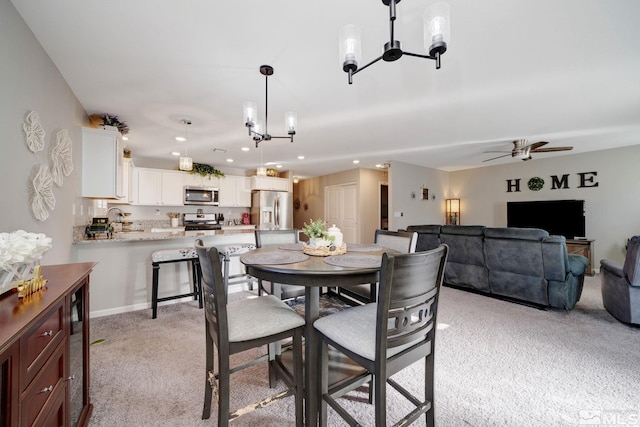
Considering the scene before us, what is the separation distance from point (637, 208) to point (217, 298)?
695 cm

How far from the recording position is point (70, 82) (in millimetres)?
2365

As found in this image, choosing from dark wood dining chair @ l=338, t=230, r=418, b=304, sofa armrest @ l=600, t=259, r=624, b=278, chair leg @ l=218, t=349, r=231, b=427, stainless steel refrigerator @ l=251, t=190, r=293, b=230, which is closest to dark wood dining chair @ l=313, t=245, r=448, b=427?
chair leg @ l=218, t=349, r=231, b=427

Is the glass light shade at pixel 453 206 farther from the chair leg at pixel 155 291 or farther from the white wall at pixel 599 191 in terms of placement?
the chair leg at pixel 155 291

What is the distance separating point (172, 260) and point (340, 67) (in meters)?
2.64

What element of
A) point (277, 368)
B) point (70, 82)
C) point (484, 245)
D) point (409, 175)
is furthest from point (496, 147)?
point (70, 82)

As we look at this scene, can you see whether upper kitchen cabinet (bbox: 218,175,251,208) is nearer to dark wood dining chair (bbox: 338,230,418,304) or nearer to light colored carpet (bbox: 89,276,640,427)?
light colored carpet (bbox: 89,276,640,427)

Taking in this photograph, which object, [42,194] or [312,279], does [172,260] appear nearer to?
[42,194]

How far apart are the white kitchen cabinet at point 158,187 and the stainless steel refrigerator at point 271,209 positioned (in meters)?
1.63

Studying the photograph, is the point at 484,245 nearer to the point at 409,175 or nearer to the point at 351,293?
the point at 351,293

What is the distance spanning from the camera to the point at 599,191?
4.91 meters

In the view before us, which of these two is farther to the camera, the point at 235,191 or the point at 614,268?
the point at 235,191

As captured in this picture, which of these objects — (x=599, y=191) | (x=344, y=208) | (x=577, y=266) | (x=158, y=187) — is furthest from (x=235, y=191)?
(x=599, y=191)

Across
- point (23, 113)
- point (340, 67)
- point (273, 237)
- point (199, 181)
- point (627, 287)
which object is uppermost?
point (340, 67)

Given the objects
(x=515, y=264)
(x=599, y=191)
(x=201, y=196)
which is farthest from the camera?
(x=201, y=196)
